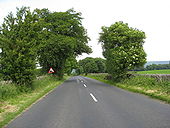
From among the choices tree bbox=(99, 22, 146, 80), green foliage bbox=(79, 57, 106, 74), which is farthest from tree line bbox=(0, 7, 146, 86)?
green foliage bbox=(79, 57, 106, 74)

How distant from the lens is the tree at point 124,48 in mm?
19938

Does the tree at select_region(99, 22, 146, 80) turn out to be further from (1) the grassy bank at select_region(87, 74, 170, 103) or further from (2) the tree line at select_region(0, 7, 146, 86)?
(1) the grassy bank at select_region(87, 74, 170, 103)

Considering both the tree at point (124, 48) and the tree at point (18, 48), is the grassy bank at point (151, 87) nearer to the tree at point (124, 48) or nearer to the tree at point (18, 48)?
the tree at point (124, 48)

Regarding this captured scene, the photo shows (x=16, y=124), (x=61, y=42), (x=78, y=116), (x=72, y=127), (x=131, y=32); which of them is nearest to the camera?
(x=72, y=127)

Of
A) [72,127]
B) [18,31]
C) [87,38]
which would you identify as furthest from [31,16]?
[87,38]

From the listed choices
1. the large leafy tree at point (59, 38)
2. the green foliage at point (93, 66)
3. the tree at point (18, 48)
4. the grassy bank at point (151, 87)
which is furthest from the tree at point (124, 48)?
the green foliage at point (93, 66)

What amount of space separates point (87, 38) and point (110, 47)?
12.4 metres

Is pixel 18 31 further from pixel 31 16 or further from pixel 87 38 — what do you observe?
pixel 87 38

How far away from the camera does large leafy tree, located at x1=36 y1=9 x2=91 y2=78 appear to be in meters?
27.1

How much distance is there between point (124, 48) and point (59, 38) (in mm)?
11539

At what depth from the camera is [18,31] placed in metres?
12.7

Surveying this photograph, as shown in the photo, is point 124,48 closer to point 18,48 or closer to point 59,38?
point 59,38

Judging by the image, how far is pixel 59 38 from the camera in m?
27.4

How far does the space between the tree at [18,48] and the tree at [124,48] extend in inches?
422
